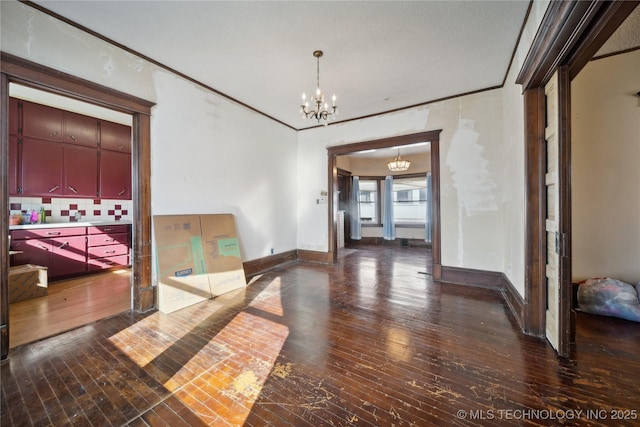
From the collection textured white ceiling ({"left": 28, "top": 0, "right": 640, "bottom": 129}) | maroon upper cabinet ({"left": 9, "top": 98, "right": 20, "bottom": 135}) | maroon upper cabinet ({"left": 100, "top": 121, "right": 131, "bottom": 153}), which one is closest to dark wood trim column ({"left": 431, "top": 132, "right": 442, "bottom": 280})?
textured white ceiling ({"left": 28, "top": 0, "right": 640, "bottom": 129})

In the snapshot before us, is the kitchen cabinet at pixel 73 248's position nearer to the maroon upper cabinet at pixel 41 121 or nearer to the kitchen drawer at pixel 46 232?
the kitchen drawer at pixel 46 232

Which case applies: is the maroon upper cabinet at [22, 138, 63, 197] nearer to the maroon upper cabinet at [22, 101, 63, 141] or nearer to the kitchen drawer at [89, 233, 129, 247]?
the maroon upper cabinet at [22, 101, 63, 141]

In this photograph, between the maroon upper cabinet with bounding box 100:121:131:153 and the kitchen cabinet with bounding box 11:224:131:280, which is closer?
the kitchen cabinet with bounding box 11:224:131:280

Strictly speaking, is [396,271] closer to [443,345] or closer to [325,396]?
[443,345]

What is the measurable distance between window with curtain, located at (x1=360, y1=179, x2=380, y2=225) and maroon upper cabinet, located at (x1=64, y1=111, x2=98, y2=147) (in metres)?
6.80

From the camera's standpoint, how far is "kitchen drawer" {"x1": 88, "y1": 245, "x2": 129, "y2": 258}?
4.11 meters

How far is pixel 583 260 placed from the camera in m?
2.85

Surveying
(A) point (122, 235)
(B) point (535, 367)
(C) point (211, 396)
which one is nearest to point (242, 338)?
(C) point (211, 396)

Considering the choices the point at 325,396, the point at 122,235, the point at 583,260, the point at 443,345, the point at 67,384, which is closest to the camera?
the point at 325,396

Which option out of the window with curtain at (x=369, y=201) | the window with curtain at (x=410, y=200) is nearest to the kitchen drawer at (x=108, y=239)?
the window with curtain at (x=369, y=201)

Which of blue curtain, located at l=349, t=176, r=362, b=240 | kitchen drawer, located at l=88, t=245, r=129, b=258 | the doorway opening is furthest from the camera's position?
blue curtain, located at l=349, t=176, r=362, b=240

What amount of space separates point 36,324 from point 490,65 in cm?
591

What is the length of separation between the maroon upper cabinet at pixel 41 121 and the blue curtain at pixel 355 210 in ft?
22.4

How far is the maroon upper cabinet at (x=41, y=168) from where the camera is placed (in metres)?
3.63
